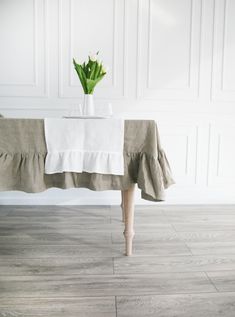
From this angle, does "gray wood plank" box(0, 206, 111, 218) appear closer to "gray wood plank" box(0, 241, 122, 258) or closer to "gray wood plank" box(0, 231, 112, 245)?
"gray wood plank" box(0, 231, 112, 245)

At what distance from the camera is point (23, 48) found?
7.86 feet

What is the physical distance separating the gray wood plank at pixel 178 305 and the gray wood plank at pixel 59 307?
52 millimetres

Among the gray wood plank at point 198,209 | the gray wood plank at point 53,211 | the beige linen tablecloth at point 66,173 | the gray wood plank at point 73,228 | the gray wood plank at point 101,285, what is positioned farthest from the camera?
the gray wood plank at point 198,209

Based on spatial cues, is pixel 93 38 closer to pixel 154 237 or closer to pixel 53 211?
pixel 53 211

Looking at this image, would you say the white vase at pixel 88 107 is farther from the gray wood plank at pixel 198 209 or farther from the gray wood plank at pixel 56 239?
the gray wood plank at pixel 198 209

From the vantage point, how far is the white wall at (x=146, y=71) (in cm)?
239

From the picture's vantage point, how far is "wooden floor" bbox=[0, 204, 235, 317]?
43.7 inches

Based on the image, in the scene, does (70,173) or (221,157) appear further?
(221,157)

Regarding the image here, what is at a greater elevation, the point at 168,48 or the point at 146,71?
the point at 168,48

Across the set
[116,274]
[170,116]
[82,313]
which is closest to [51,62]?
[170,116]

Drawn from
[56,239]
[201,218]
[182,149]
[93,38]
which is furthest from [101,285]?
[93,38]

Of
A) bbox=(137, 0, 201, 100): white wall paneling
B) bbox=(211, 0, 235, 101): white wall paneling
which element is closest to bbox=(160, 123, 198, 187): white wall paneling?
bbox=(137, 0, 201, 100): white wall paneling

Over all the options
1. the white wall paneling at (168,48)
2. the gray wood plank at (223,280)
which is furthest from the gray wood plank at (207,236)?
the white wall paneling at (168,48)

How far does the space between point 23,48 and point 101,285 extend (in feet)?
6.19
